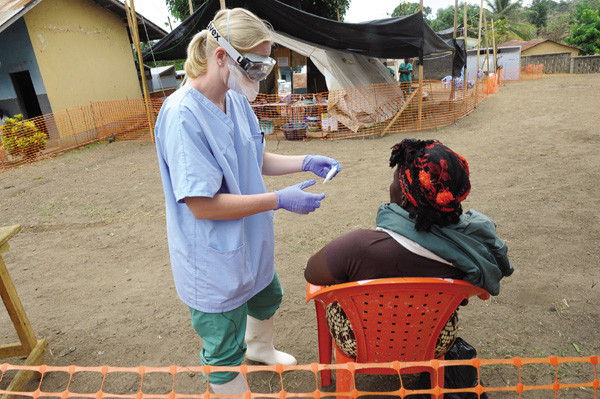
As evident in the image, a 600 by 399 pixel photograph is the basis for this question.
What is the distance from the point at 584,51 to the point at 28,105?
36.1 metres

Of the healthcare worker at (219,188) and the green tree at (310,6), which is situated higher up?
the green tree at (310,6)

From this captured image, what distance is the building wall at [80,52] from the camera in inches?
397

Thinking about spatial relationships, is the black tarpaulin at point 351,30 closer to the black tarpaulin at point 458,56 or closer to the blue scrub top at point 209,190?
the black tarpaulin at point 458,56

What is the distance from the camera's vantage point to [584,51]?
29.4 meters

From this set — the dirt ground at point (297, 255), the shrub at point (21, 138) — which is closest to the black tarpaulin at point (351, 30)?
the dirt ground at point (297, 255)

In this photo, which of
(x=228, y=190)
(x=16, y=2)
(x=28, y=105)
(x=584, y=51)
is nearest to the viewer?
(x=228, y=190)

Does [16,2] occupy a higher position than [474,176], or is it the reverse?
[16,2]

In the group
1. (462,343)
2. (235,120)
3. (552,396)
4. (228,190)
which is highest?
(235,120)

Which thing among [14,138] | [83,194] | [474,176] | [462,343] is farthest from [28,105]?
[462,343]

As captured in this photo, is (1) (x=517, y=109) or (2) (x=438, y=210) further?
(1) (x=517, y=109)

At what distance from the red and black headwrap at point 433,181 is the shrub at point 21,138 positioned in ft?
32.5

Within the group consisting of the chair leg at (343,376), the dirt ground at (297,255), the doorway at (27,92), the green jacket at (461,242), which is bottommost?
the dirt ground at (297,255)

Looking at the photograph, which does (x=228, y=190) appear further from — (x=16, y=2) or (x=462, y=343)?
(x=16, y=2)

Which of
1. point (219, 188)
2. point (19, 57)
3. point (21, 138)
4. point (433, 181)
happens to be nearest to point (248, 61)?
point (219, 188)
